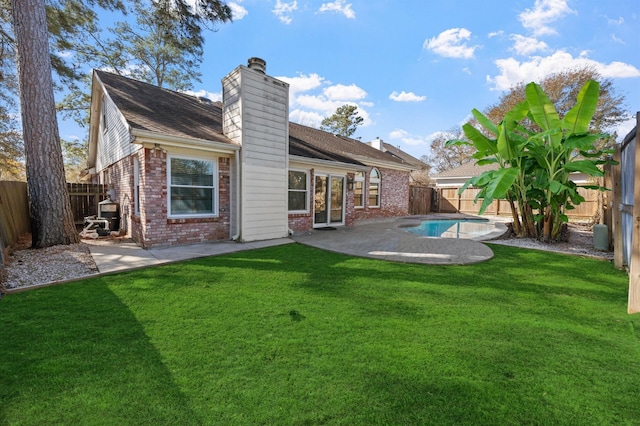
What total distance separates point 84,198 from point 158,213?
6.17m

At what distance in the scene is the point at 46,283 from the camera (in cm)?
457

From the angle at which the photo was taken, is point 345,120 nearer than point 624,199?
No

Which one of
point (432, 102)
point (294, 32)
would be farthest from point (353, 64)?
point (432, 102)

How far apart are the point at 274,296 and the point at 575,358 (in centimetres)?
342

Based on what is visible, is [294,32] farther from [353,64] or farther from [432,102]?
[432,102]

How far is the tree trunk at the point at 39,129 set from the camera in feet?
22.2

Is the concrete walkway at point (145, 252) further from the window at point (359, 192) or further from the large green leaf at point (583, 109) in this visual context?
the large green leaf at point (583, 109)

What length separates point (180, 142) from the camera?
7.16 metres

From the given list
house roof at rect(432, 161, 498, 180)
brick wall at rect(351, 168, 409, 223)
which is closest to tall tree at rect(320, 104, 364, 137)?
house roof at rect(432, 161, 498, 180)

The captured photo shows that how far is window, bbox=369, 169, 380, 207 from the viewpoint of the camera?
16.2 meters

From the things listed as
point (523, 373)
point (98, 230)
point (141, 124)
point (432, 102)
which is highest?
point (432, 102)

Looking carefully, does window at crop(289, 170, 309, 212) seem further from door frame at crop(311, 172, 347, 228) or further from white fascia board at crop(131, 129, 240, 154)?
white fascia board at crop(131, 129, 240, 154)

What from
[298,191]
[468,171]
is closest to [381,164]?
[298,191]

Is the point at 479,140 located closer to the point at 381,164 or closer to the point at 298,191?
the point at 298,191
